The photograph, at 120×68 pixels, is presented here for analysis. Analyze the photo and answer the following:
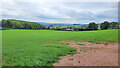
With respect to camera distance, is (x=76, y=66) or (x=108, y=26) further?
(x=108, y=26)

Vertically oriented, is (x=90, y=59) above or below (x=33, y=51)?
below

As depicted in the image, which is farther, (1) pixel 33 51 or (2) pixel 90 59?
(1) pixel 33 51

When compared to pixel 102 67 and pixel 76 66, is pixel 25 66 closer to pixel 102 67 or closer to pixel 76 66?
pixel 76 66

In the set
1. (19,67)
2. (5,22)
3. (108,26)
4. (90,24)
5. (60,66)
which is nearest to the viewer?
(19,67)

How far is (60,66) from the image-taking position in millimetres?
6352

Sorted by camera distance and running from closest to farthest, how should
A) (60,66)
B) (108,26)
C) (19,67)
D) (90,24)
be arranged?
(19,67), (60,66), (108,26), (90,24)

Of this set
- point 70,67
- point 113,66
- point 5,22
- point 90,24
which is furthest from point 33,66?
point 5,22

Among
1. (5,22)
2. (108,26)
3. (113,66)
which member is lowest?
(113,66)

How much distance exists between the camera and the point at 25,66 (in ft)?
20.0

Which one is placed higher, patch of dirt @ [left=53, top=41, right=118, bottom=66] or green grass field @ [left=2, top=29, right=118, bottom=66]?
green grass field @ [left=2, top=29, right=118, bottom=66]

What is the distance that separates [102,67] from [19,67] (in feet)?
17.6

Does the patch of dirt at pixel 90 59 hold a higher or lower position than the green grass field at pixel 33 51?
lower

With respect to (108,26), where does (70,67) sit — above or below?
below

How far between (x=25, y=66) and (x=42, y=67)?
1.10 metres
